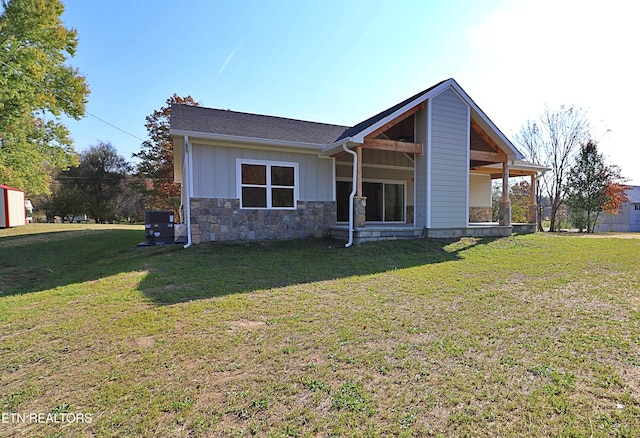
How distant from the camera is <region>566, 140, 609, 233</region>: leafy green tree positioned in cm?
1831

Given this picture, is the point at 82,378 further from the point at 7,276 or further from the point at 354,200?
the point at 354,200

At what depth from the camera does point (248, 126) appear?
999cm

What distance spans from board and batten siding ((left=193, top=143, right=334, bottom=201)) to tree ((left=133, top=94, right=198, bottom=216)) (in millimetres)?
14921

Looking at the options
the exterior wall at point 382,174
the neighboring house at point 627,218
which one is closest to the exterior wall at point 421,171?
the exterior wall at point 382,174

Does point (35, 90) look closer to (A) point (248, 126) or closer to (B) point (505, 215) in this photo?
(A) point (248, 126)

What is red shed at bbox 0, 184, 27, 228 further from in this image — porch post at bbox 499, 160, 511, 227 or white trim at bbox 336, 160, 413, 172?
porch post at bbox 499, 160, 511, 227

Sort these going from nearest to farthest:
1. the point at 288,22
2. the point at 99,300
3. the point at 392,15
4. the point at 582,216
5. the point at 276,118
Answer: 1. the point at 99,300
2. the point at 392,15
3. the point at 288,22
4. the point at 276,118
5. the point at 582,216

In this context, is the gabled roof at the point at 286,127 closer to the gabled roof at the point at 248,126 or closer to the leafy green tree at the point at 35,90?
the gabled roof at the point at 248,126

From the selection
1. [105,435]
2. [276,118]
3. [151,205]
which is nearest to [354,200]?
[276,118]

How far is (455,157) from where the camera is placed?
10.1 meters

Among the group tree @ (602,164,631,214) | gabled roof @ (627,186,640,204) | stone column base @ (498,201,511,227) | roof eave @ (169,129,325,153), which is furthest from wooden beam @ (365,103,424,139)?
gabled roof @ (627,186,640,204)

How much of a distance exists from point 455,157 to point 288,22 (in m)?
6.89

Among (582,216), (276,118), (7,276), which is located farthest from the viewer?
(582,216)

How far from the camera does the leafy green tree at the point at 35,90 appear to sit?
1255 centimetres
